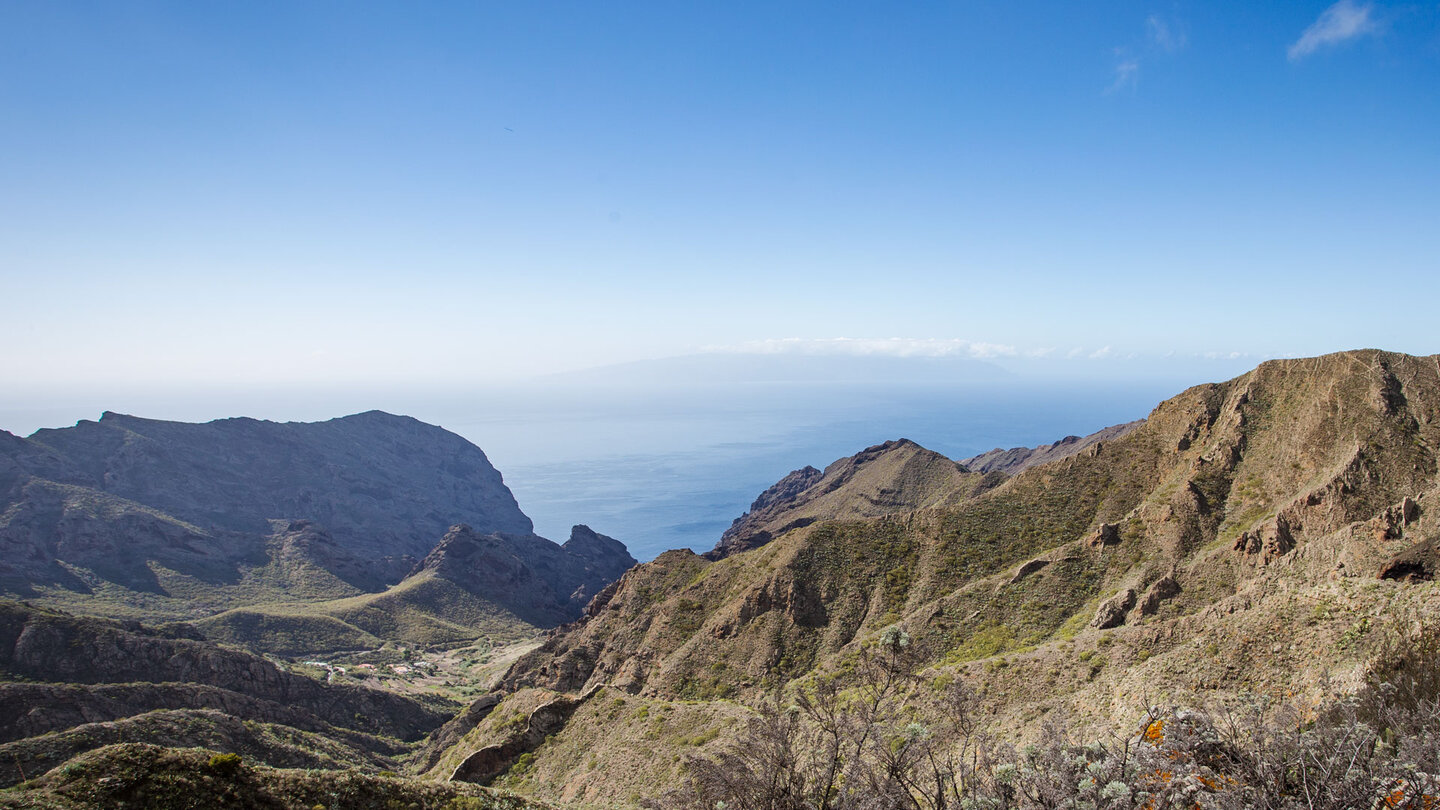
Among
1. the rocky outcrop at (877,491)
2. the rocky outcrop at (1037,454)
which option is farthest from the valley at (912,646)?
the rocky outcrop at (1037,454)

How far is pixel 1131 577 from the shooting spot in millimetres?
35375

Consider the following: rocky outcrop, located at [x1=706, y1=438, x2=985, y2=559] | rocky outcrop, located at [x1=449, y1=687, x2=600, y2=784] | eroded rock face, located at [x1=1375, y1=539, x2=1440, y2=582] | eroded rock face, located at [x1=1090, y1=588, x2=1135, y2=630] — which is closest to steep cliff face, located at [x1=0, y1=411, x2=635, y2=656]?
rocky outcrop, located at [x1=706, y1=438, x2=985, y2=559]

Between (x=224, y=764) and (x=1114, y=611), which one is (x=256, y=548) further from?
(x=1114, y=611)

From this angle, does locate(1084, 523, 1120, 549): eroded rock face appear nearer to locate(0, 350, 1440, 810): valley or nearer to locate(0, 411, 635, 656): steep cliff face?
locate(0, 350, 1440, 810): valley

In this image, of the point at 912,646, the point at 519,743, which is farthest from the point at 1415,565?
the point at 519,743

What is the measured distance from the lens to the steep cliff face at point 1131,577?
21719 millimetres

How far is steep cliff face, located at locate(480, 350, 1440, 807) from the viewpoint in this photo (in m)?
21.7

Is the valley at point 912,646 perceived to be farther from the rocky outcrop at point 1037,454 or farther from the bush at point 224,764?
the rocky outcrop at point 1037,454

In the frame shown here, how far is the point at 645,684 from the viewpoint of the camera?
1682 inches

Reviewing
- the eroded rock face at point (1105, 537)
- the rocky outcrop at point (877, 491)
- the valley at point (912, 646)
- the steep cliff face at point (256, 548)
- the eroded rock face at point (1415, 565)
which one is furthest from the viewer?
the steep cliff face at point (256, 548)

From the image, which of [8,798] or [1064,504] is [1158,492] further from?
[8,798]

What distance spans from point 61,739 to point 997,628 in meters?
48.1

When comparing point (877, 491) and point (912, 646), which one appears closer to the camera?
point (912, 646)

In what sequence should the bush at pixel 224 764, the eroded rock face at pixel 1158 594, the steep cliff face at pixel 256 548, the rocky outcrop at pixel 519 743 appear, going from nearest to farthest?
1. the bush at pixel 224 764
2. the eroded rock face at pixel 1158 594
3. the rocky outcrop at pixel 519 743
4. the steep cliff face at pixel 256 548
